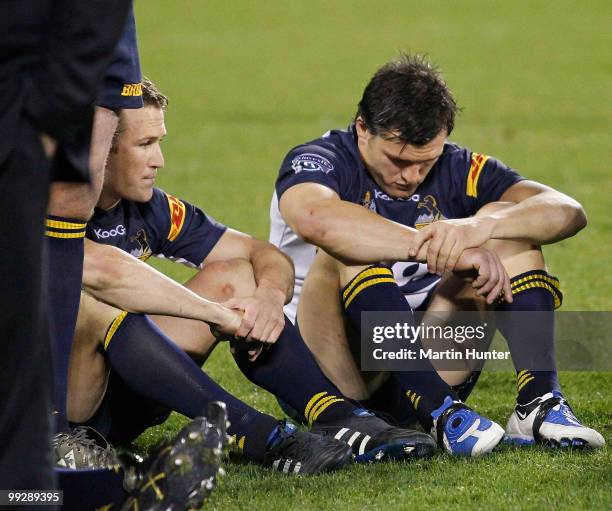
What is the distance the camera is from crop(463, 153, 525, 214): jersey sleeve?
15.0 feet

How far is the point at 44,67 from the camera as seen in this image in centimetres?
250

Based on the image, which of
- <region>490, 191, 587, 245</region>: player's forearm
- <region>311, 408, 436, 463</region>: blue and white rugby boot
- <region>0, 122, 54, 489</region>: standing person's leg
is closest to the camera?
<region>0, 122, 54, 489</region>: standing person's leg

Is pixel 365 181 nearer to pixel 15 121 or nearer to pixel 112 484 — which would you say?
pixel 112 484

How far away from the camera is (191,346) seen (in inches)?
164

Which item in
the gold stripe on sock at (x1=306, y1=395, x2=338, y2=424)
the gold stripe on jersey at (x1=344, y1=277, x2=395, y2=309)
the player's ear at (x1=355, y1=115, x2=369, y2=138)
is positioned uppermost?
the player's ear at (x1=355, y1=115, x2=369, y2=138)

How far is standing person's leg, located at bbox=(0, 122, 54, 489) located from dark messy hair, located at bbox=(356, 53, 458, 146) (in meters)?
2.01

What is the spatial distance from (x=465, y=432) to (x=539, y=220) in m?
0.81

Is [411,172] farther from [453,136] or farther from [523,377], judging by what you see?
[453,136]

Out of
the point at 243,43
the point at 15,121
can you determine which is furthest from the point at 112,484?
the point at 243,43

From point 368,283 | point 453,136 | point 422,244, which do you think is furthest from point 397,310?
point 453,136

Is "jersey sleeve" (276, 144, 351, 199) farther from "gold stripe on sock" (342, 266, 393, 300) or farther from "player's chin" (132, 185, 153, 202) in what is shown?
"player's chin" (132, 185, 153, 202)

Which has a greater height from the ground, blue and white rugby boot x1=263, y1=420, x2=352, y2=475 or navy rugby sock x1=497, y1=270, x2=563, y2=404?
navy rugby sock x1=497, y1=270, x2=563, y2=404

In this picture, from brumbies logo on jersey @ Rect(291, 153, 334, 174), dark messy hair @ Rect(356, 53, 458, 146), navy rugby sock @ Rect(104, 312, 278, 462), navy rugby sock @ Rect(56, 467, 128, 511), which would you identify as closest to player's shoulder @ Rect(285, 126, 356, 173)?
brumbies logo on jersey @ Rect(291, 153, 334, 174)

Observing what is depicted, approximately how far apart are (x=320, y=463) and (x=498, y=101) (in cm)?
1205
